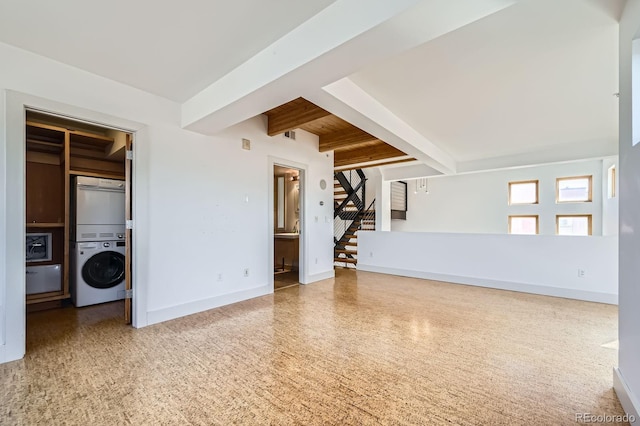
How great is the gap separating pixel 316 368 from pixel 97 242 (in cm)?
344

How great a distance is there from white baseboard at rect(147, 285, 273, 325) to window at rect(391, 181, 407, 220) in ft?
18.2

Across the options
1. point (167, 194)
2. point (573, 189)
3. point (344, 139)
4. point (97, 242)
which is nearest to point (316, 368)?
point (167, 194)

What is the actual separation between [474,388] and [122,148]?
4.84 m

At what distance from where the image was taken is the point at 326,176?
223 inches

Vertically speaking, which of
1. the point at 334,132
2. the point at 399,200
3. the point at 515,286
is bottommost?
the point at 515,286

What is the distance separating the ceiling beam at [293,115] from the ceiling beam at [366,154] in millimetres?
1938

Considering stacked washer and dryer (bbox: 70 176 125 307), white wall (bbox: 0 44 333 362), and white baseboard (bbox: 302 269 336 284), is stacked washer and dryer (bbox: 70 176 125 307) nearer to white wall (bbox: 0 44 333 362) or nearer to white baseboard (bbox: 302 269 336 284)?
white wall (bbox: 0 44 333 362)

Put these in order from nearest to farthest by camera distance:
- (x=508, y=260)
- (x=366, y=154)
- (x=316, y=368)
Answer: (x=316, y=368) → (x=508, y=260) → (x=366, y=154)

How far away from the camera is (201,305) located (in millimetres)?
3617

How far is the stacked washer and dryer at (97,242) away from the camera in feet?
12.1

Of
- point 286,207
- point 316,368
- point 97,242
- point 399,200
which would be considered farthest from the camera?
point 399,200

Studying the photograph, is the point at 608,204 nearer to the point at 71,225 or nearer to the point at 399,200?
the point at 399,200

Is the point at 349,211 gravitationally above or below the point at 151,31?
below

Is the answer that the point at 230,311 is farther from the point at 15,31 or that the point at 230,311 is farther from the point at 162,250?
the point at 15,31
